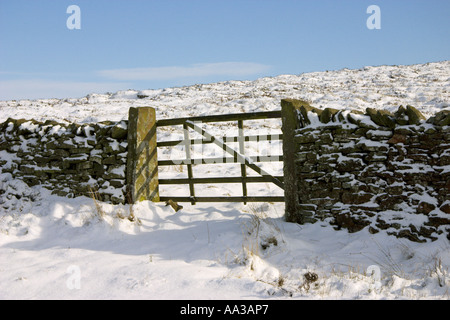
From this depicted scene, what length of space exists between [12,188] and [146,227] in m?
3.17

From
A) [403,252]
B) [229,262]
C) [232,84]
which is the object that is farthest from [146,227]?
[232,84]

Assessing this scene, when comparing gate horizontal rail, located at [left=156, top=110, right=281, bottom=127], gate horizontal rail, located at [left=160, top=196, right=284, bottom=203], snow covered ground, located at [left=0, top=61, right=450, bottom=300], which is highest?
gate horizontal rail, located at [left=156, top=110, right=281, bottom=127]

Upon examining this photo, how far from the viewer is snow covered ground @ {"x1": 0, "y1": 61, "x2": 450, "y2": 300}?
11.6 ft

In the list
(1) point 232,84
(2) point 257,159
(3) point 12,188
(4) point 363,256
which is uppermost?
(1) point 232,84

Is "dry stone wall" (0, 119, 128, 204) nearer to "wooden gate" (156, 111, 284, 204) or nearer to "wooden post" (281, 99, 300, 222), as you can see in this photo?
"wooden gate" (156, 111, 284, 204)

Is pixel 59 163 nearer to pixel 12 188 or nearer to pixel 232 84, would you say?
pixel 12 188

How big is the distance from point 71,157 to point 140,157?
138cm

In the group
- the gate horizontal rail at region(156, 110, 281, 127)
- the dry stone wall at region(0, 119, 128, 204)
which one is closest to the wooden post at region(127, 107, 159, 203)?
the dry stone wall at region(0, 119, 128, 204)

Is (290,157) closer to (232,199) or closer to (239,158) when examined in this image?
(239,158)

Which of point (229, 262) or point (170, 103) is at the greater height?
point (170, 103)

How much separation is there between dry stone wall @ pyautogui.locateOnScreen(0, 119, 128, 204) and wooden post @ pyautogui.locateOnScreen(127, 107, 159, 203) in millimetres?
149

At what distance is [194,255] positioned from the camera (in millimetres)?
4535

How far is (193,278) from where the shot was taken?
12.2 feet

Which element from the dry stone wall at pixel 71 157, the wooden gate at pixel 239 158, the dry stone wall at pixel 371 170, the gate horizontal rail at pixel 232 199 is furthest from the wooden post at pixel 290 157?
the dry stone wall at pixel 71 157
